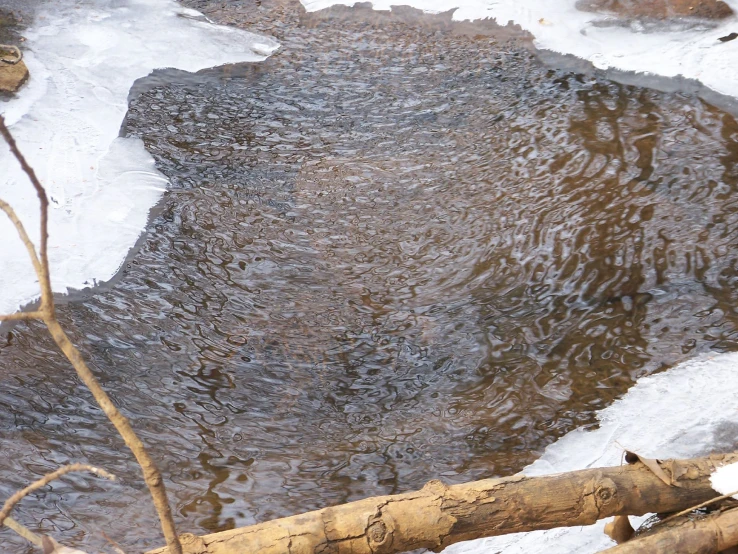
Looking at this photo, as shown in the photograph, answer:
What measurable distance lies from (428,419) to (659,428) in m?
0.99

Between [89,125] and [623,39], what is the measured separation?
14.4 feet

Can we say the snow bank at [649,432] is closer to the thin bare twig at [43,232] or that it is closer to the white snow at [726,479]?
the white snow at [726,479]

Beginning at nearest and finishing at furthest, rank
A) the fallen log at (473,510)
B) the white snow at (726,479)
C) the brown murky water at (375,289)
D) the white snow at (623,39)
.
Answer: the fallen log at (473,510)
the white snow at (726,479)
the brown murky water at (375,289)
the white snow at (623,39)

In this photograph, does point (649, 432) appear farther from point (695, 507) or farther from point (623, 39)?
point (623, 39)

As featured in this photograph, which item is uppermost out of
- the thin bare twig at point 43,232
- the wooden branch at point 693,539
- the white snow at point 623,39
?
the thin bare twig at point 43,232

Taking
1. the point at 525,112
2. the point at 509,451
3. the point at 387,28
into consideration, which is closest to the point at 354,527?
the point at 509,451

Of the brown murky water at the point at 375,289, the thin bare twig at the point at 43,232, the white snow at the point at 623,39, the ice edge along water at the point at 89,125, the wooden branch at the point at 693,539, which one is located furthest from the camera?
the white snow at the point at 623,39

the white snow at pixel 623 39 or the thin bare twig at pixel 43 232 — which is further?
the white snow at pixel 623 39

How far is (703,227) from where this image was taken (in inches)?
167

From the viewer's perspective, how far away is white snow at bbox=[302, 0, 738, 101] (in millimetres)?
5598

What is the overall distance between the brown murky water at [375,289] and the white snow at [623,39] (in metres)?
0.34

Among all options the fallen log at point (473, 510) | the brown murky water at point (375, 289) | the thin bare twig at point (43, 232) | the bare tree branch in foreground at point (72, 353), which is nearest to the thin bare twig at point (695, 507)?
the fallen log at point (473, 510)

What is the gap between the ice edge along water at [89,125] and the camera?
4.16m

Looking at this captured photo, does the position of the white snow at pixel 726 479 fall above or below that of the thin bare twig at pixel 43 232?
below
